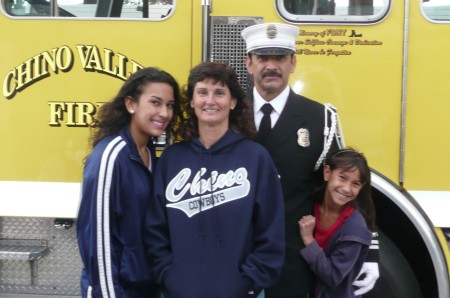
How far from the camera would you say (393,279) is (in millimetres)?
2852

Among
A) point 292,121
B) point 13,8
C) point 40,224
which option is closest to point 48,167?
point 40,224

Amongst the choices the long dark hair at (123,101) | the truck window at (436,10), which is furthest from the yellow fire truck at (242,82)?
the long dark hair at (123,101)

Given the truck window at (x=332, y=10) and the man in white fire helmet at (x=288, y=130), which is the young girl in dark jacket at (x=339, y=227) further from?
the truck window at (x=332, y=10)

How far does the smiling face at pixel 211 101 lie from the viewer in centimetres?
199

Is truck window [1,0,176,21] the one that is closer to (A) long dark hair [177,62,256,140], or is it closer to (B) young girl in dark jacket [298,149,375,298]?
(A) long dark hair [177,62,256,140]

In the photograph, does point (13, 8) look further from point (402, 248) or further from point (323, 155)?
point (402, 248)

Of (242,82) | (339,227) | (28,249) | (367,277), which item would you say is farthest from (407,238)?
(28,249)

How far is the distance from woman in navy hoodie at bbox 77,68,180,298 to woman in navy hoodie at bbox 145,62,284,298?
0.07 m

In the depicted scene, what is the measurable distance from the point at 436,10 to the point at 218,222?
1749mm

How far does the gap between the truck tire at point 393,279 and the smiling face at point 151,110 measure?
152 cm

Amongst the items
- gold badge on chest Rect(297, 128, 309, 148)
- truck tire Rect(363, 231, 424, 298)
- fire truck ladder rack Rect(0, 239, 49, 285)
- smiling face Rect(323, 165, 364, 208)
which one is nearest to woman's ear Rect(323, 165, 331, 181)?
smiling face Rect(323, 165, 364, 208)

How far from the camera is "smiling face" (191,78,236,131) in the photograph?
6.52 feet

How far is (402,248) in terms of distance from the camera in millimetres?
3016

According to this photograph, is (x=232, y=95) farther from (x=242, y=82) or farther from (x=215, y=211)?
(x=242, y=82)
